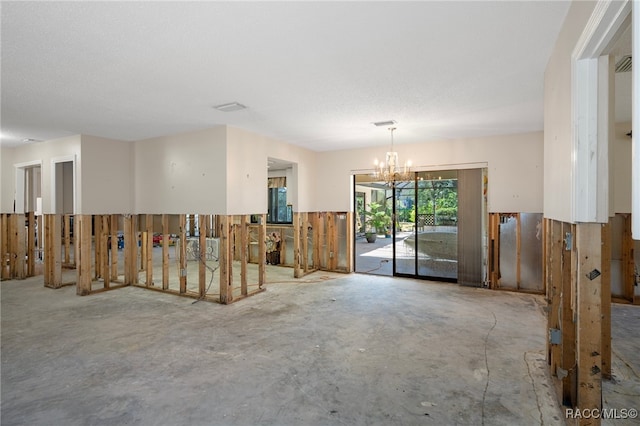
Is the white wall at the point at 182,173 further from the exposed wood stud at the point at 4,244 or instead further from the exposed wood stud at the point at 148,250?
the exposed wood stud at the point at 4,244

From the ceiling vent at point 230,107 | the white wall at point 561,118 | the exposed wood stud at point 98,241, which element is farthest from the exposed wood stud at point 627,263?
the exposed wood stud at point 98,241

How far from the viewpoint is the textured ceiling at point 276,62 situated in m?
2.07

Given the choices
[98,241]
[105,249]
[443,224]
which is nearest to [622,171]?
[443,224]

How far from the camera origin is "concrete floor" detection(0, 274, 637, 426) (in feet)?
7.19

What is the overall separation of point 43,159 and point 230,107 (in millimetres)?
4398

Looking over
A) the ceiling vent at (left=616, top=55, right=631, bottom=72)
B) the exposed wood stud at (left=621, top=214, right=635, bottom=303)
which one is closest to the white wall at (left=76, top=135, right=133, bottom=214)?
the ceiling vent at (left=616, top=55, right=631, bottom=72)

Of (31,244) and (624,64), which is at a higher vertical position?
(624,64)

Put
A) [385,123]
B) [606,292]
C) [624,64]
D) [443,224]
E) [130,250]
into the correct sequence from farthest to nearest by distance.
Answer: [443,224] < [130,250] < [385,123] < [624,64] < [606,292]

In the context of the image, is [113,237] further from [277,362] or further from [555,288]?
[555,288]

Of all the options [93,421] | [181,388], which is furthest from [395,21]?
[93,421]

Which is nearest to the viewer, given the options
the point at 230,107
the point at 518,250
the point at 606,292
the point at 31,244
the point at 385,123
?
the point at 606,292

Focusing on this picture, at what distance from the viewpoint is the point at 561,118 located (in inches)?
82.3

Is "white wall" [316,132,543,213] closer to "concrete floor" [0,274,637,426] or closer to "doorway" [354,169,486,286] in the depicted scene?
"doorway" [354,169,486,286]

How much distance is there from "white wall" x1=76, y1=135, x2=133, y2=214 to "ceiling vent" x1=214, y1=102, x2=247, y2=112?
9.74 ft
